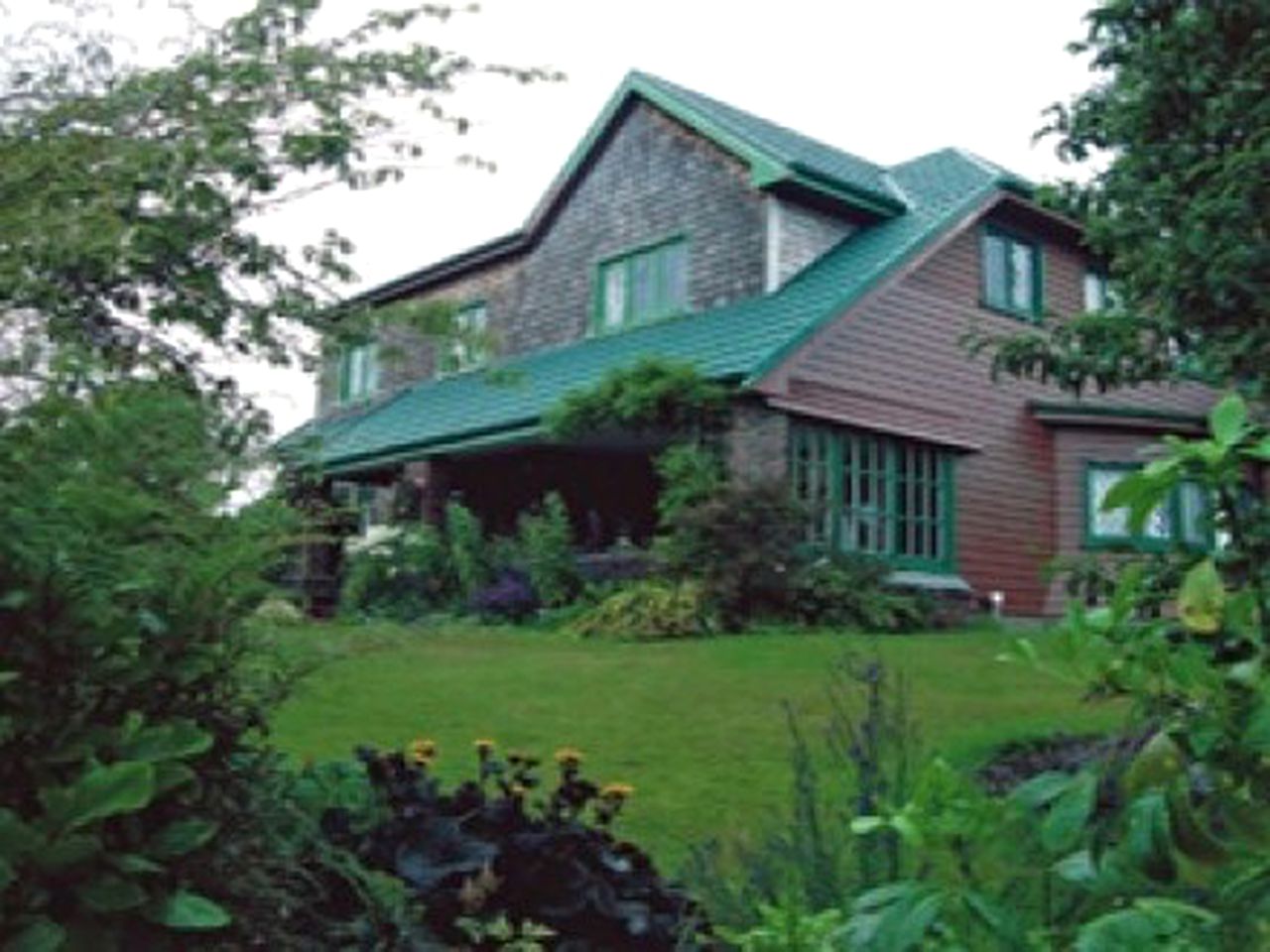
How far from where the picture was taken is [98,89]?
223 inches

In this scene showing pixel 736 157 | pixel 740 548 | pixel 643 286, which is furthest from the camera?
pixel 643 286

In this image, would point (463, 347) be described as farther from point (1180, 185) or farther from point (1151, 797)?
point (1151, 797)

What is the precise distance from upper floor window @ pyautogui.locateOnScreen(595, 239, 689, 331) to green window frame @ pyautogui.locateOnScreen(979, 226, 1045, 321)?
15.2 ft

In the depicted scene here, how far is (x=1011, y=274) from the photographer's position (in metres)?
21.7

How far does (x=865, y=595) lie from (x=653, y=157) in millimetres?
9543

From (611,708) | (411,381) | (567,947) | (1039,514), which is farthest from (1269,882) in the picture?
(411,381)

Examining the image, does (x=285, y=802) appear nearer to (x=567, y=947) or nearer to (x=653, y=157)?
(x=567, y=947)

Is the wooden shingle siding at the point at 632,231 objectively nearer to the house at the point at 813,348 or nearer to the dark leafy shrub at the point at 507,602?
the house at the point at 813,348

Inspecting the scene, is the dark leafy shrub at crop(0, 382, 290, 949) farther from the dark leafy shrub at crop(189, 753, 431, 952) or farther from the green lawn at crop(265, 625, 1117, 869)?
the green lawn at crop(265, 625, 1117, 869)

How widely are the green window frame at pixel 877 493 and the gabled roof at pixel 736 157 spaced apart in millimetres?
3821

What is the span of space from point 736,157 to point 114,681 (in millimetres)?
18897

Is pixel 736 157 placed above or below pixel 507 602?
above

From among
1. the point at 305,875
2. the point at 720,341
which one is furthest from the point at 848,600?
the point at 305,875

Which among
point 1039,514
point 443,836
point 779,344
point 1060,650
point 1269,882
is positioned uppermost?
point 779,344
